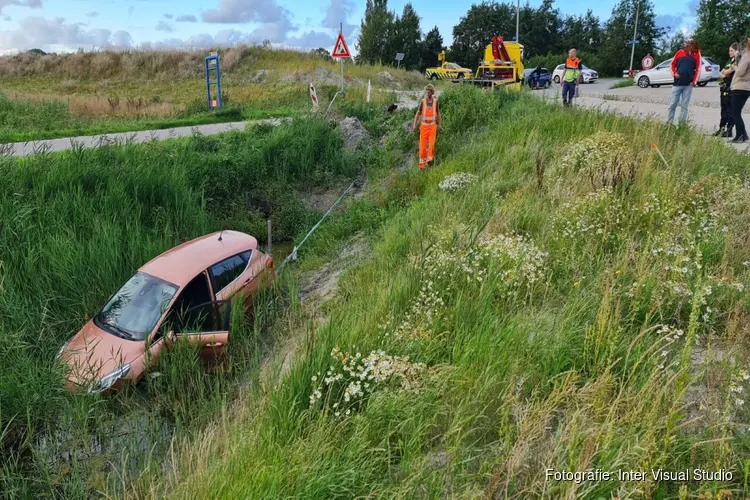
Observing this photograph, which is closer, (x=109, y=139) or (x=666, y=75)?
(x=109, y=139)

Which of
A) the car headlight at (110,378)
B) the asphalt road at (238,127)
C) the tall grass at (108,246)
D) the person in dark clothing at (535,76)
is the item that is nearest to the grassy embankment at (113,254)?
the tall grass at (108,246)

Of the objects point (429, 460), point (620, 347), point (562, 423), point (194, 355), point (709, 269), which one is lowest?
point (194, 355)

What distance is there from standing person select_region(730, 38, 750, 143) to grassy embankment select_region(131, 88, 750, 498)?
4.14 metres

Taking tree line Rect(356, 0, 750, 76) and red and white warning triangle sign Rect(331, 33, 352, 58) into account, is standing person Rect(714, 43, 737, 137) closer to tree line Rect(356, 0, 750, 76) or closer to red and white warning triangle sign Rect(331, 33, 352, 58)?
red and white warning triangle sign Rect(331, 33, 352, 58)

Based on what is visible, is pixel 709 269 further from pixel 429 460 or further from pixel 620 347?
pixel 429 460

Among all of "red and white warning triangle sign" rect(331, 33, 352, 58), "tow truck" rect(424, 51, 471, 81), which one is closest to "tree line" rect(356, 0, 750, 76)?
"tow truck" rect(424, 51, 471, 81)

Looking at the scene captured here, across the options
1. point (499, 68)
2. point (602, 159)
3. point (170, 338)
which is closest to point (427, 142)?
point (602, 159)

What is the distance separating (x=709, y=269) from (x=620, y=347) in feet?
6.17

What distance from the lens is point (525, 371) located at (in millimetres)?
3516

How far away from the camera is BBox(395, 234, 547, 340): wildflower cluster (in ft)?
14.4

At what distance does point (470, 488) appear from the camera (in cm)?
272

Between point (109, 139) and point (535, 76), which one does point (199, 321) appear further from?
point (535, 76)

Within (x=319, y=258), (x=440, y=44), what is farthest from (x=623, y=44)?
(x=319, y=258)

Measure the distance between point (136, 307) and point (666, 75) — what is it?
103ft
